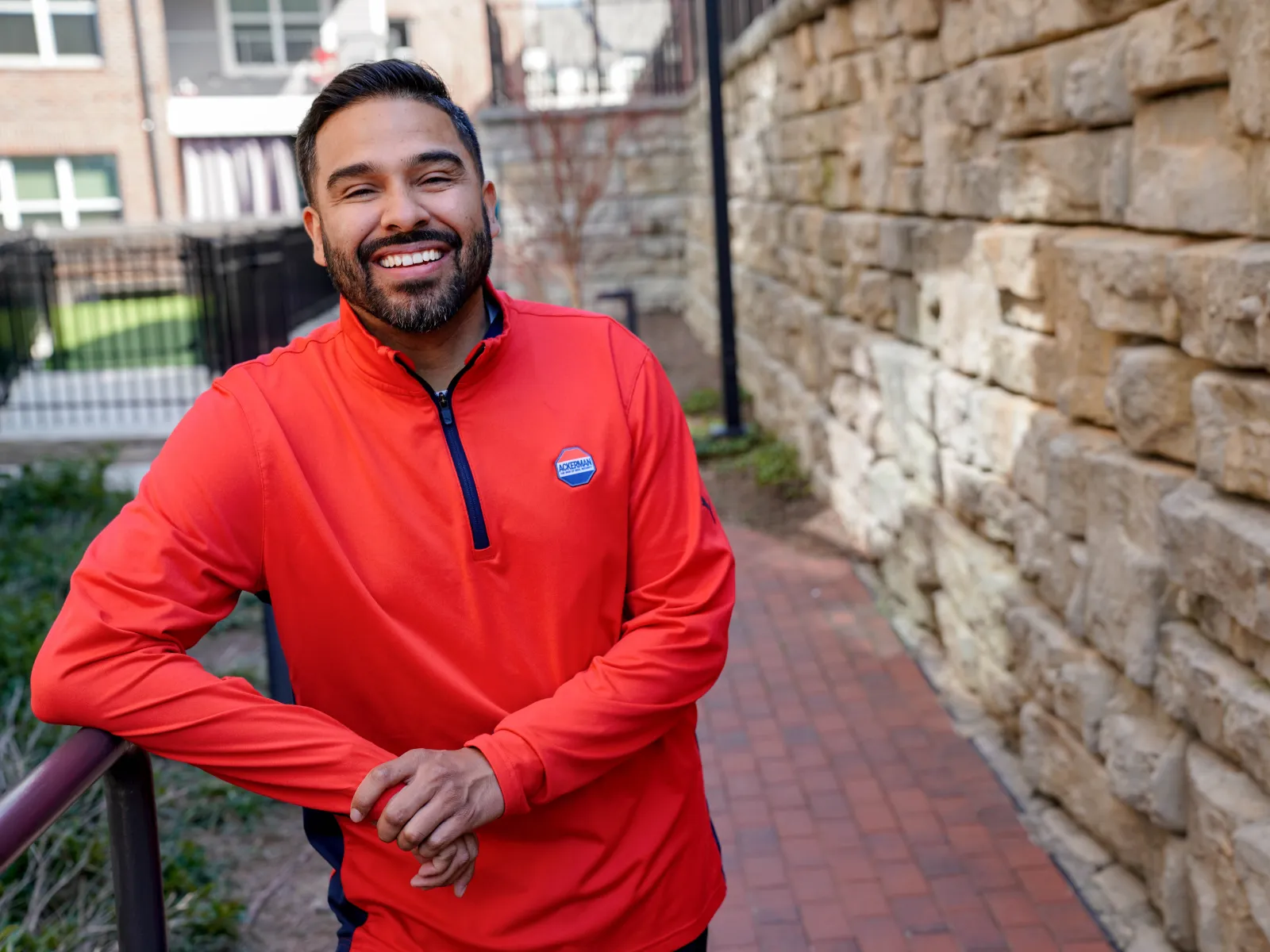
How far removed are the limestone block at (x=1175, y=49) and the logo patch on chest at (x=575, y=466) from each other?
1807 mm

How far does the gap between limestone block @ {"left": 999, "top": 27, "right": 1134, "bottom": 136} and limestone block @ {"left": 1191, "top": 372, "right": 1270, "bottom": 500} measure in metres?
0.90

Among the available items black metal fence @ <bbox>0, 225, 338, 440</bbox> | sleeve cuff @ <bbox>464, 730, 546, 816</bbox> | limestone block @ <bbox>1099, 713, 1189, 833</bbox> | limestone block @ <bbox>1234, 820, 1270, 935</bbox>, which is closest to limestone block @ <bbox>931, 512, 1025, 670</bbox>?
limestone block @ <bbox>1099, 713, 1189, 833</bbox>

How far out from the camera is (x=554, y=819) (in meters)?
1.89

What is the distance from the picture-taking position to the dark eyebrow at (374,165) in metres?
1.91

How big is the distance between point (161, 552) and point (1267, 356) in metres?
2.11

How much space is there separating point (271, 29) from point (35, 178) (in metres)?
5.85

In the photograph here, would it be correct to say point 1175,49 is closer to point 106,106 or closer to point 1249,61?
point 1249,61

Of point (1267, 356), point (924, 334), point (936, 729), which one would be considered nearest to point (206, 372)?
point (924, 334)

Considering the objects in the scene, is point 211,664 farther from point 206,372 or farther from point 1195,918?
point 206,372

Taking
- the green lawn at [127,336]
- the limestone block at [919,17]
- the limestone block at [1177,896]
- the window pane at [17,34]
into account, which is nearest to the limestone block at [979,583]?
the limestone block at [1177,896]

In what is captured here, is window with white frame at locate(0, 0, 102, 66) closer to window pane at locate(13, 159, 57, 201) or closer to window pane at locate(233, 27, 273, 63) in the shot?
window pane at locate(13, 159, 57, 201)

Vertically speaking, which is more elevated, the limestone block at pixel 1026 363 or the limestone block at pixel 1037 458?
the limestone block at pixel 1026 363

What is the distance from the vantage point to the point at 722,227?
364 inches

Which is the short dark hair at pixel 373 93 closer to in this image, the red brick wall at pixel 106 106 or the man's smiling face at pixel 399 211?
the man's smiling face at pixel 399 211
